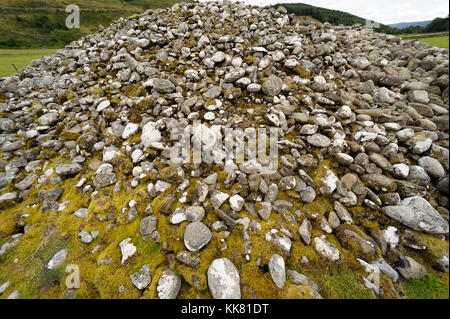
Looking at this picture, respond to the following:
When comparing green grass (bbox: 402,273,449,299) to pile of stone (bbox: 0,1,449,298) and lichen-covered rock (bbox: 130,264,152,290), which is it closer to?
pile of stone (bbox: 0,1,449,298)

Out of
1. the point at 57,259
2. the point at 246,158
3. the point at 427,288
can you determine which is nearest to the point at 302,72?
the point at 246,158

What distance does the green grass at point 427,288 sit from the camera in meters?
2.30

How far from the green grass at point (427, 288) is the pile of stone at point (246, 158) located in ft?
0.35

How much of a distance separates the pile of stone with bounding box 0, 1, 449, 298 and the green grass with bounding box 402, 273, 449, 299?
11cm

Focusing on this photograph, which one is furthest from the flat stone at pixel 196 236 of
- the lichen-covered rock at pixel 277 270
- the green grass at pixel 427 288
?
the green grass at pixel 427 288

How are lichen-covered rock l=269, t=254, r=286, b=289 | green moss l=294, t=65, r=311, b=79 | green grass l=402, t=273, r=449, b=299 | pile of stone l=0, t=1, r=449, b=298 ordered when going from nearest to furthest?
green grass l=402, t=273, r=449, b=299 → lichen-covered rock l=269, t=254, r=286, b=289 → pile of stone l=0, t=1, r=449, b=298 → green moss l=294, t=65, r=311, b=79

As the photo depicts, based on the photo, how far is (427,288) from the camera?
2346mm

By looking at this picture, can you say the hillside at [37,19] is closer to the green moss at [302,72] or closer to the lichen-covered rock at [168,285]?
the green moss at [302,72]

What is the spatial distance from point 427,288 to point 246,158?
3213 mm

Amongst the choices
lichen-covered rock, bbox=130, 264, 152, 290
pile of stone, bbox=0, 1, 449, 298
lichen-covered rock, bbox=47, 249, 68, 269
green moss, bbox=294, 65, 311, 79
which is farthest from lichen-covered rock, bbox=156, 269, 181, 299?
green moss, bbox=294, 65, 311, 79

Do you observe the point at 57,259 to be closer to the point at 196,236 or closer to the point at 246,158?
the point at 196,236

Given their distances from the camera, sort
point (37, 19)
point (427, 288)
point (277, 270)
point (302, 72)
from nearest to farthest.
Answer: point (427, 288) → point (277, 270) → point (302, 72) → point (37, 19)

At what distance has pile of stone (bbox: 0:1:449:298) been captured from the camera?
106 inches

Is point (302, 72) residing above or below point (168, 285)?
above
